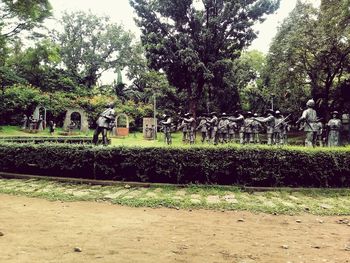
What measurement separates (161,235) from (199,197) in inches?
106

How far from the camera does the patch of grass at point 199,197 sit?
→ 687 cm

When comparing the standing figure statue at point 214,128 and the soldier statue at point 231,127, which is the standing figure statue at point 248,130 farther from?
the standing figure statue at point 214,128

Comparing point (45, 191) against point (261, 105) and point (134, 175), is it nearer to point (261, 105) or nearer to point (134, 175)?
point (134, 175)

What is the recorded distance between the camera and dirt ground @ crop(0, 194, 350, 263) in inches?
164

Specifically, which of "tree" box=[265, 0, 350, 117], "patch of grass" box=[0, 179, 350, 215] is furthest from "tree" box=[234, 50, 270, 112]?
"patch of grass" box=[0, 179, 350, 215]

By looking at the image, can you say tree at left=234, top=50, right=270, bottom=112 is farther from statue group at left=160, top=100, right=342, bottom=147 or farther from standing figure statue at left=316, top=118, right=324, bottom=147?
standing figure statue at left=316, top=118, right=324, bottom=147

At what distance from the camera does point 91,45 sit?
49.7m

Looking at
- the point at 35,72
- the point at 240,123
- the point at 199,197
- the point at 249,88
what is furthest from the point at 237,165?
the point at 35,72

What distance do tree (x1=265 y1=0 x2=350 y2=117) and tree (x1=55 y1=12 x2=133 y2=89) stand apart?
25087 mm

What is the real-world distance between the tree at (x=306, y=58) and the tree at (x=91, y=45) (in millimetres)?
25087

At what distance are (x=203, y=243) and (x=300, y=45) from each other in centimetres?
2437

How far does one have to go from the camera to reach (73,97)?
135 ft

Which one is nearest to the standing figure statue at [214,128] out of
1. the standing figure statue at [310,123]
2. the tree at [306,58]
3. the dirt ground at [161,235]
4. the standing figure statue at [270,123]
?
the standing figure statue at [270,123]

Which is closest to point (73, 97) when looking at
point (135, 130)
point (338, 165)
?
point (135, 130)
